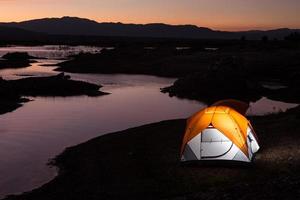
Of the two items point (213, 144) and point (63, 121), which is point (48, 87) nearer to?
point (63, 121)

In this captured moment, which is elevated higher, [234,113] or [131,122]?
[234,113]

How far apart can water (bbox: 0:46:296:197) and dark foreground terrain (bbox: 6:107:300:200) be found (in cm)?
145

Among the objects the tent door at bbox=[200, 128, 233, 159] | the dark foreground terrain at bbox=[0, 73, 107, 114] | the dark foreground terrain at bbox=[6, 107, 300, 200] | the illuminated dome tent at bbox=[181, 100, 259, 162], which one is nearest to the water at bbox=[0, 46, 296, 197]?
the dark foreground terrain at bbox=[6, 107, 300, 200]

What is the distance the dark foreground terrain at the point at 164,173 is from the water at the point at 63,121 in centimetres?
145

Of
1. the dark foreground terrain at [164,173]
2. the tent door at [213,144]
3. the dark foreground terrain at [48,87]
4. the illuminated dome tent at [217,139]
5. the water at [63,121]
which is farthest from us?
the dark foreground terrain at [48,87]

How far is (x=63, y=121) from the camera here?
3353 cm

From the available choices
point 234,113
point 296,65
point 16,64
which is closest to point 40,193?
point 234,113

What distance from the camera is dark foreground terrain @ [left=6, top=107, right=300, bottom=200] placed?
15078mm

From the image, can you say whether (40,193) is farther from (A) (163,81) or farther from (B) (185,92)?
(A) (163,81)

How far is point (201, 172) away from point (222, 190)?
3143mm

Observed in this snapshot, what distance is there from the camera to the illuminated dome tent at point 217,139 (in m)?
18.9

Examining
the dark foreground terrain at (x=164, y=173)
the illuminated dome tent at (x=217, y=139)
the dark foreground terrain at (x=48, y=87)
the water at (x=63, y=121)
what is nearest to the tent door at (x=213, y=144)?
the illuminated dome tent at (x=217, y=139)

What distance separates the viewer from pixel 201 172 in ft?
59.5

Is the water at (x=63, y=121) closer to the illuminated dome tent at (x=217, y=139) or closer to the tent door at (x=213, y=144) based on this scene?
the illuminated dome tent at (x=217, y=139)
